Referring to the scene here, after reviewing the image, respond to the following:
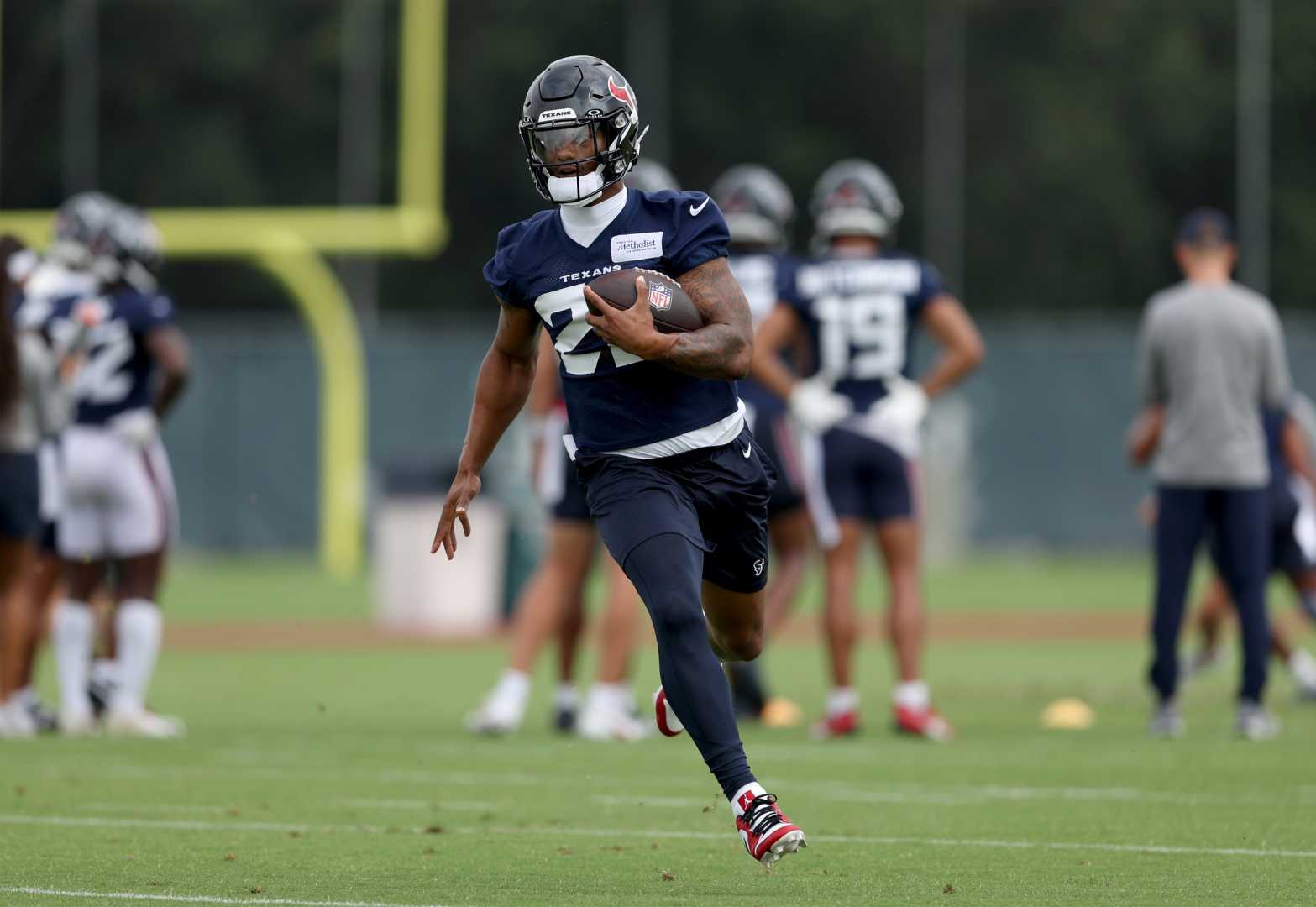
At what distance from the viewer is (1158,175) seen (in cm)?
2936

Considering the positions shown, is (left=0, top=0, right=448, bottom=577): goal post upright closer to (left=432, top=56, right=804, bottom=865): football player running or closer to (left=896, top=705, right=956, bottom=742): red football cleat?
(left=896, top=705, right=956, bottom=742): red football cleat

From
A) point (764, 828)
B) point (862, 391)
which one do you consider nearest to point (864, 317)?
point (862, 391)

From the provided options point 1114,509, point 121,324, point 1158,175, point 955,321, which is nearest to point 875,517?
point 955,321

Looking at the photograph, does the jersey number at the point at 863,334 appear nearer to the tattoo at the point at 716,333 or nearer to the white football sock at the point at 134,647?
the white football sock at the point at 134,647

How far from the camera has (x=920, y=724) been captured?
9984 mm

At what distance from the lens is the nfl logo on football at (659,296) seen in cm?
622

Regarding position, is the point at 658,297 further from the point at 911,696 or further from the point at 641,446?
the point at 911,696

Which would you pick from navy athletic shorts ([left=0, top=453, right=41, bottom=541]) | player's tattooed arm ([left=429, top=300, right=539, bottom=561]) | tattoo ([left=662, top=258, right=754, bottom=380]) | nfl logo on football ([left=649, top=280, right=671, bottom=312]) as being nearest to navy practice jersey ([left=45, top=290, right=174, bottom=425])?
navy athletic shorts ([left=0, top=453, right=41, bottom=541])

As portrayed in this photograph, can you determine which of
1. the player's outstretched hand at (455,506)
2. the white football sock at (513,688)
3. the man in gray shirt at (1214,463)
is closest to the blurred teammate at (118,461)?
the white football sock at (513,688)

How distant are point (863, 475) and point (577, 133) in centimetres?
413

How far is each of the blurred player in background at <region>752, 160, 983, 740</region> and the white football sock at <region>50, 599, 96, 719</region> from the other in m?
3.27

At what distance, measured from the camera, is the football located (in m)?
6.23

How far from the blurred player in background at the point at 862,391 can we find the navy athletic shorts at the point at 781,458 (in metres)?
0.71

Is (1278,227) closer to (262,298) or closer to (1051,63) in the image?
(1051,63)
